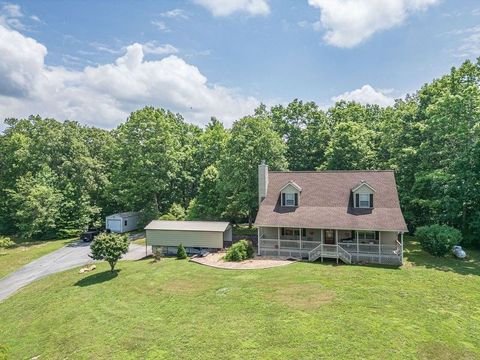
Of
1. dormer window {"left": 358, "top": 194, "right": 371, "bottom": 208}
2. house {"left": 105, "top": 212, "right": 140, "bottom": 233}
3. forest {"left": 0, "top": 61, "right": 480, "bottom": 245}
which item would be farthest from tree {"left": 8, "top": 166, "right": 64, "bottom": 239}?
dormer window {"left": 358, "top": 194, "right": 371, "bottom": 208}

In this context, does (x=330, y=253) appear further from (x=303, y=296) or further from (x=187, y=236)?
(x=187, y=236)

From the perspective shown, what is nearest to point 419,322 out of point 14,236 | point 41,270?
point 41,270

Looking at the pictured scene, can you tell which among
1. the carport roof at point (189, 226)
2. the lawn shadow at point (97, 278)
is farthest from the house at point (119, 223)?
the lawn shadow at point (97, 278)

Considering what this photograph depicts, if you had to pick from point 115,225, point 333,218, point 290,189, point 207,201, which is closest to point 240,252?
point 290,189

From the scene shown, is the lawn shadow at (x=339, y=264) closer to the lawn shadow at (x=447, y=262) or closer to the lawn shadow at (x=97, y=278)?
the lawn shadow at (x=447, y=262)

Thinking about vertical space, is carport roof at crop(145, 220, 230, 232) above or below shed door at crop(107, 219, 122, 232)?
above

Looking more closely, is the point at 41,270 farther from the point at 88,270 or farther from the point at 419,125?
the point at 419,125

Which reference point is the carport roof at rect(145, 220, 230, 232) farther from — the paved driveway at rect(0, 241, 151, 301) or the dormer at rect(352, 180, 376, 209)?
the dormer at rect(352, 180, 376, 209)
